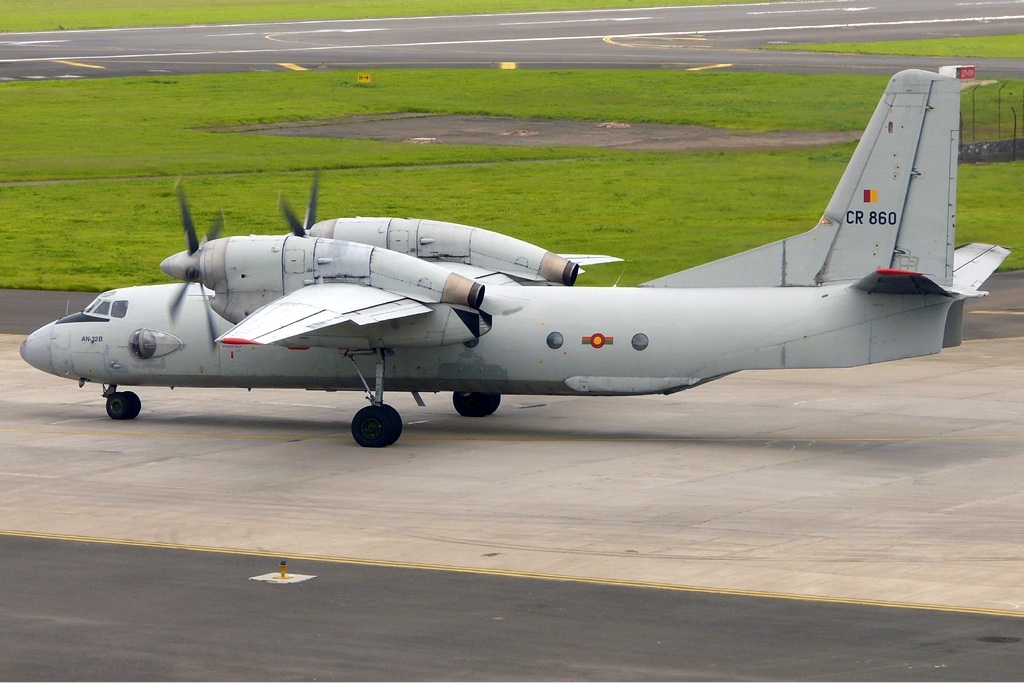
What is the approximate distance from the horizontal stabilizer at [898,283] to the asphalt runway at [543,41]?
59.7 metres

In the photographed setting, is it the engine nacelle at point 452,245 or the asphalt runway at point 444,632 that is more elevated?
the engine nacelle at point 452,245

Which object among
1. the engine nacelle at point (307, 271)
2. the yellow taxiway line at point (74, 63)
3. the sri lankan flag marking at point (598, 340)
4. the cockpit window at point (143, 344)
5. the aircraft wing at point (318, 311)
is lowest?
the cockpit window at point (143, 344)

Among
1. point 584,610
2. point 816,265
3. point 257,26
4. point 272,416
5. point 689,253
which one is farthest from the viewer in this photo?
point 257,26

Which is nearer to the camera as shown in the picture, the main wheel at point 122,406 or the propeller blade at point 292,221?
the propeller blade at point 292,221

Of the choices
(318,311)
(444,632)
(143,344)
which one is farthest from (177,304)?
(444,632)

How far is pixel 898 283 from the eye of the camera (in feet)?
88.2

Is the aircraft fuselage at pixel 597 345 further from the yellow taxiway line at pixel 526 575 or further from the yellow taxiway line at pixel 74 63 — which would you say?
the yellow taxiway line at pixel 74 63

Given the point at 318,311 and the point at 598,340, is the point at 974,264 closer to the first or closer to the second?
the point at 598,340

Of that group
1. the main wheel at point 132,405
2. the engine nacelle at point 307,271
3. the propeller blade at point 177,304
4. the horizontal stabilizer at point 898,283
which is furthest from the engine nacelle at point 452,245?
the horizontal stabilizer at point 898,283

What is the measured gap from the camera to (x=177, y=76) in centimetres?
9194

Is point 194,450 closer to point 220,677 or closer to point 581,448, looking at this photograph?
point 581,448

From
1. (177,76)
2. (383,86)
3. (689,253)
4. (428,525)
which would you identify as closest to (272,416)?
(428,525)

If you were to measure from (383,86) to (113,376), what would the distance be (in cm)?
5795

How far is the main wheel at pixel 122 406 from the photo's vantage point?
108 ft
